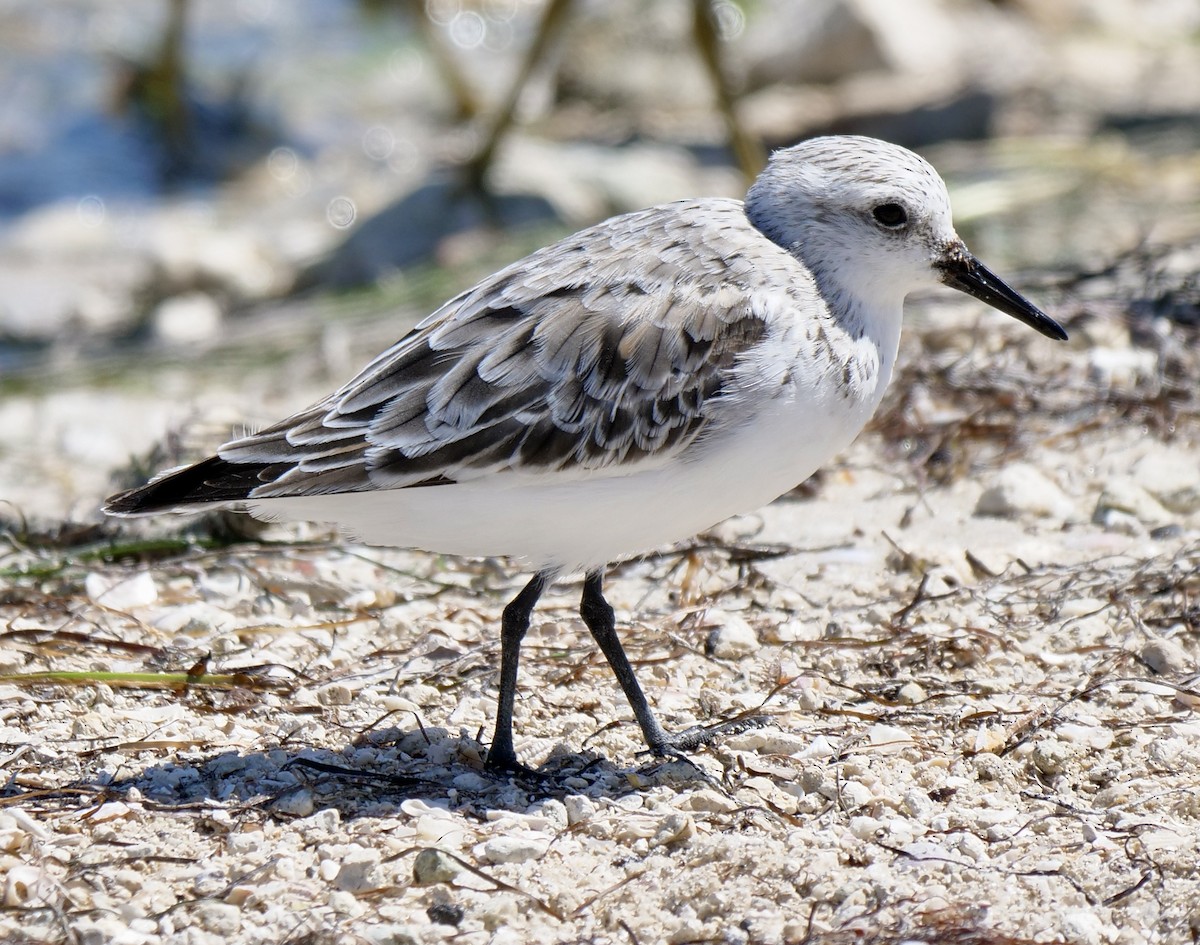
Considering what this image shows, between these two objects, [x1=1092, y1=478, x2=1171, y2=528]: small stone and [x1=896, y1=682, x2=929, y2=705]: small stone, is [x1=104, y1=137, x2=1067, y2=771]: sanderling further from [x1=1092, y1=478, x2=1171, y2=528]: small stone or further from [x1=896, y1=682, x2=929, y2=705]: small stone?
[x1=1092, y1=478, x2=1171, y2=528]: small stone

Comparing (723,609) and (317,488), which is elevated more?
(317,488)

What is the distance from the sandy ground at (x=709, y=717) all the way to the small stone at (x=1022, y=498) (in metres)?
0.02

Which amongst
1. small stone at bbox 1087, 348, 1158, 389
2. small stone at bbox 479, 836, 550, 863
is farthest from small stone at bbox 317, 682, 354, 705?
small stone at bbox 1087, 348, 1158, 389

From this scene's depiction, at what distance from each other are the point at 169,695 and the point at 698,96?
11.0 meters

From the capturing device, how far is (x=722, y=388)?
3.81 m

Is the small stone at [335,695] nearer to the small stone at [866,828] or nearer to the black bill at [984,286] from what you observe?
the small stone at [866,828]

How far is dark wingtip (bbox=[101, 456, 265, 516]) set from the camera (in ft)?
12.5

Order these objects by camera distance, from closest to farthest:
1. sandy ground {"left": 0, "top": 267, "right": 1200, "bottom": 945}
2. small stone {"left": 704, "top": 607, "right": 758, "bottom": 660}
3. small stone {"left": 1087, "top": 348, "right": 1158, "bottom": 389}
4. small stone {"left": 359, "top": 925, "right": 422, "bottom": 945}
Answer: small stone {"left": 359, "top": 925, "right": 422, "bottom": 945} → sandy ground {"left": 0, "top": 267, "right": 1200, "bottom": 945} → small stone {"left": 704, "top": 607, "right": 758, "bottom": 660} → small stone {"left": 1087, "top": 348, "right": 1158, "bottom": 389}

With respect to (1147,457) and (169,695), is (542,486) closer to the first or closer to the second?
(169,695)

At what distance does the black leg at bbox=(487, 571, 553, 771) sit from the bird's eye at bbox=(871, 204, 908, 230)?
4.11 ft

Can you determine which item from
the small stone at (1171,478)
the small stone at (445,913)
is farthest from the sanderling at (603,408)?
the small stone at (1171,478)

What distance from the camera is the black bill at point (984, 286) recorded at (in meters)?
4.27

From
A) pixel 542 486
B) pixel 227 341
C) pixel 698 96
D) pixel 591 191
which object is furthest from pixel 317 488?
pixel 698 96

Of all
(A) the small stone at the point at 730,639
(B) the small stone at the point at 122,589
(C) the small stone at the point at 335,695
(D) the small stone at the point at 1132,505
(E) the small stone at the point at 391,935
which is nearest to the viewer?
(E) the small stone at the point at 391,935
